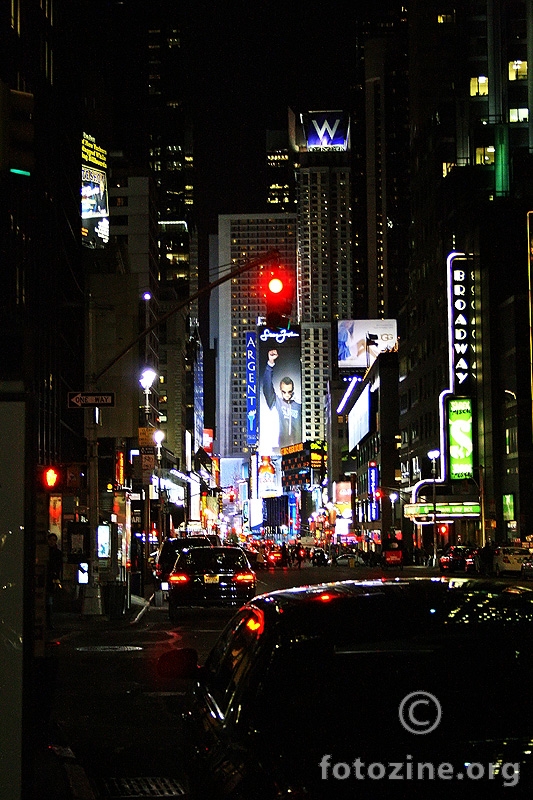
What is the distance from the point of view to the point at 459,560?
186 ft

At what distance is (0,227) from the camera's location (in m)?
38.0

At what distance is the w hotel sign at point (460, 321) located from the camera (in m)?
84.1

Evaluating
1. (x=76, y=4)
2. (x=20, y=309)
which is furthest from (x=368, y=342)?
(x=20, y=309)

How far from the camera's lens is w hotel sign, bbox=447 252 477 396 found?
3310 inches

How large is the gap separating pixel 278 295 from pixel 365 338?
180 m

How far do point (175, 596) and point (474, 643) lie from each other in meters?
23.2

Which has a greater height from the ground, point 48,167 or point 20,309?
point 48,167

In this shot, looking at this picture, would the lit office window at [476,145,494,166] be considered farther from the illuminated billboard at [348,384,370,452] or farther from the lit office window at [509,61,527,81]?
the illuminated billboard at [348,384,370,452]

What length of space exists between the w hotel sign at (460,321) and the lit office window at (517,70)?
26.7 m

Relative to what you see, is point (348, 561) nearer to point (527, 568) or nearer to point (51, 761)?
point (527, 568)

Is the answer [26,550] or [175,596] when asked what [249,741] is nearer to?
[26,550]

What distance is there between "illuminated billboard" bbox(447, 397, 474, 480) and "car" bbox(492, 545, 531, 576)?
36.6m


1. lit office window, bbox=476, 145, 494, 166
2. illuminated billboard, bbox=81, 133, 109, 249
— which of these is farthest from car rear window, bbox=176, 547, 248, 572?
lit office window, bbox=476, 145, 494, 166

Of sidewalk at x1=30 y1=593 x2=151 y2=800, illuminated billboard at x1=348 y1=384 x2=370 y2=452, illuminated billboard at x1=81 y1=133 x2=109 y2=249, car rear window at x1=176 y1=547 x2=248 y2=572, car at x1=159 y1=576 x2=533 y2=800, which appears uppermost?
illuminated billboard at x1=81 y1=133 x2=109 y2=249
